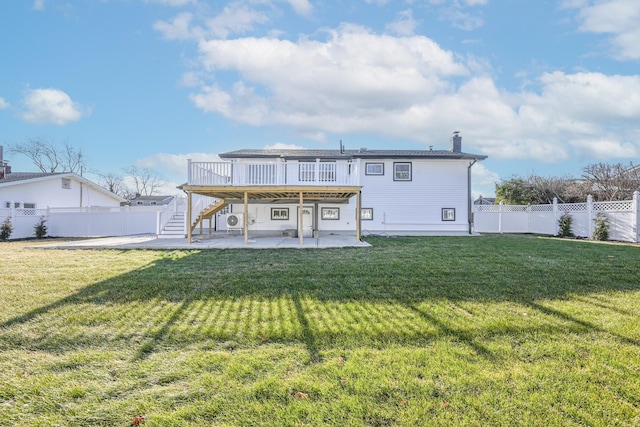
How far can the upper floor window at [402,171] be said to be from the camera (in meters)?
16.6

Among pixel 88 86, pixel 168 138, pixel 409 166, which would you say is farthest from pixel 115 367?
pixel 168 138

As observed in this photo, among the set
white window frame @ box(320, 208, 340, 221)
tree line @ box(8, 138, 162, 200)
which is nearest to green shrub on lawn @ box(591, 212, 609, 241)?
white window frame @ box(320, 208, 340, 221)

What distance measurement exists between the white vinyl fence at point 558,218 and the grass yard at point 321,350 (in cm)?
958

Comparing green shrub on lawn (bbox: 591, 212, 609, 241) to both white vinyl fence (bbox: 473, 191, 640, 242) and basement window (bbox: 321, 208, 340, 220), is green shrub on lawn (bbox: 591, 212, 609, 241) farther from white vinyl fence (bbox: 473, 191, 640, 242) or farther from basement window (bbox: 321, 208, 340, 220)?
basement window (bbox: 321, 208, 340, 220)

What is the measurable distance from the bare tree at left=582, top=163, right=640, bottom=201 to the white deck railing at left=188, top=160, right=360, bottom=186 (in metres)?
17.1

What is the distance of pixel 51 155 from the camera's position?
3294 centimetres

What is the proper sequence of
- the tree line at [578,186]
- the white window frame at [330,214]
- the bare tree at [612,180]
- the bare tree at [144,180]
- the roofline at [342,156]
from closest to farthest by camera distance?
the roofline at [342,156] → the white window frame at [330,214] → the bare tree at [612,180] → the tree line at [578,186] → the bare tree at [144,180]

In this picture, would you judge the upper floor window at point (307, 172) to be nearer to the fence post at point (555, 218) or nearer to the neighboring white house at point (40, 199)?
the neighboring white house at point (40, 199)

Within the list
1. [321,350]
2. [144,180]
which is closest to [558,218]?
[321,350]

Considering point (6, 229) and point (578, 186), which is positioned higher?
point (578, 186)

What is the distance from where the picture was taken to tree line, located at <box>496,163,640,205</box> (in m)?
17.8

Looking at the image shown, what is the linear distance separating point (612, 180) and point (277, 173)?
798 inches

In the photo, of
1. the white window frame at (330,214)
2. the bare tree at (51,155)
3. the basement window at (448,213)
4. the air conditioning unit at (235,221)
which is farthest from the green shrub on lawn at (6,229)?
the bare tree at (51,155)

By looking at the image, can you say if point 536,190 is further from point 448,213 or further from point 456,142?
point 448,213
